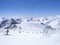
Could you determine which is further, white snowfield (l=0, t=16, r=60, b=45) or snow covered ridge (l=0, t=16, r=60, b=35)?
snow covered ridge (l=0, t=16, r=60, b=35)

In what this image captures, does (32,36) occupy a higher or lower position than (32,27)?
lower

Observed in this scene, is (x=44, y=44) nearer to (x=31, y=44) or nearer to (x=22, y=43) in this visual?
(x=31, y=44)

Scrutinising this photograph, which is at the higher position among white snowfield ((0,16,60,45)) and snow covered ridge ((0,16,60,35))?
snow covered ridge ((0,16,60,35))

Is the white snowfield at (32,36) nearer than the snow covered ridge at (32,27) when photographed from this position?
Yes

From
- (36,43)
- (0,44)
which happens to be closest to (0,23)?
(0,44)

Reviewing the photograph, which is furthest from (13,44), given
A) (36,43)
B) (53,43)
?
(53,43)

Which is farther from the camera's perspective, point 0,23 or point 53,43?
point 0,23

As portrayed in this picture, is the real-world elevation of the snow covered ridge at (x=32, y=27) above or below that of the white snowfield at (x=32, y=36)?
above

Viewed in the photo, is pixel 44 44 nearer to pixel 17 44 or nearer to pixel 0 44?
pixel 17 44

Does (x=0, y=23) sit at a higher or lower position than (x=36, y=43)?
higher

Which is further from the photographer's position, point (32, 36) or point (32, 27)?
point (32, 27)
